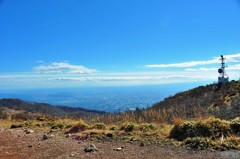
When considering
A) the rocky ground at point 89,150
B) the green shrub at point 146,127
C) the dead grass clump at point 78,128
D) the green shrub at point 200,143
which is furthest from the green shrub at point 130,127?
the green shrub at point 200,143

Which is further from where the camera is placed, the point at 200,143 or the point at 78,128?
the point at 78,128

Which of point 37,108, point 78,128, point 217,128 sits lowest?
point 37,108

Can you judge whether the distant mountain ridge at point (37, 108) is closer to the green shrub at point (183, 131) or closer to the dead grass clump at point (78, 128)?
the dead grass clump at point (78, 128)

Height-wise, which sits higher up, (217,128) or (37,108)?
(217,128)

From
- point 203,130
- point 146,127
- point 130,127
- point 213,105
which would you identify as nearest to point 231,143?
point 203,130

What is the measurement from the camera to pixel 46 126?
1257 cm

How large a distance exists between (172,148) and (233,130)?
2.32m

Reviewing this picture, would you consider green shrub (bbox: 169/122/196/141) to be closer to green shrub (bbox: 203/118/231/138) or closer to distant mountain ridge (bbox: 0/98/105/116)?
green shrub (bbox: 203/118/231/138)

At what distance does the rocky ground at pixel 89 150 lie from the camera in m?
7.10

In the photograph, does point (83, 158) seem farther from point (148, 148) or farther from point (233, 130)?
point (233, 130)

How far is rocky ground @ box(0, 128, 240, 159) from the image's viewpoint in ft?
23.3

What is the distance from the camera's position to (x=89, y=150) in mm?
7812

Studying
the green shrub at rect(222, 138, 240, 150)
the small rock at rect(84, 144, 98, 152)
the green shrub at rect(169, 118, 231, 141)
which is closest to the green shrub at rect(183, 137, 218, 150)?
the green shrub at rect(222, 138, 240, 150)

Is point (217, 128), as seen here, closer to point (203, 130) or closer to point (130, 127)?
point (203, 130)
